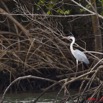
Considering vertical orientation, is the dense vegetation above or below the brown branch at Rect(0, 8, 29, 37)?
below

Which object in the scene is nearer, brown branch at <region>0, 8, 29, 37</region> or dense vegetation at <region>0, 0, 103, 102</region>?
dense vegetation at <region>0, 0, 103, 102</region>

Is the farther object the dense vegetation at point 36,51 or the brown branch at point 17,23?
the brown branch at point 17,23

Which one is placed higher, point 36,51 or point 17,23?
point 17,23

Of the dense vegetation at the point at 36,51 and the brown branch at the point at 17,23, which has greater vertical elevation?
the brown branch at the point at 17,23

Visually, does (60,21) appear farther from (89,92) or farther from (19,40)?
(89,92)

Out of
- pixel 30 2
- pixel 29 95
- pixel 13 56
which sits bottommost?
pixel 29 95

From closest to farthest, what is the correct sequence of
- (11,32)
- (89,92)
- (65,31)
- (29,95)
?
(89,92) < (29,95) < (11,32) < (65,31)

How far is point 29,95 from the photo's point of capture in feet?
49.4

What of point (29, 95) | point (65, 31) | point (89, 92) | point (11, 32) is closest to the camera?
point (89, 92)

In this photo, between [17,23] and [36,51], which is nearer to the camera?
[36,51]

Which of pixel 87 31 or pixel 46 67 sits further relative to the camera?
pixel 87 31

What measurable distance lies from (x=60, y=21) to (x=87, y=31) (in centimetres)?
88

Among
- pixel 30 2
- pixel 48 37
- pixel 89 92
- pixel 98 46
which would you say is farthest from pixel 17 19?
pixel 89 92

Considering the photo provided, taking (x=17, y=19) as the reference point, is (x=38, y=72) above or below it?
below
